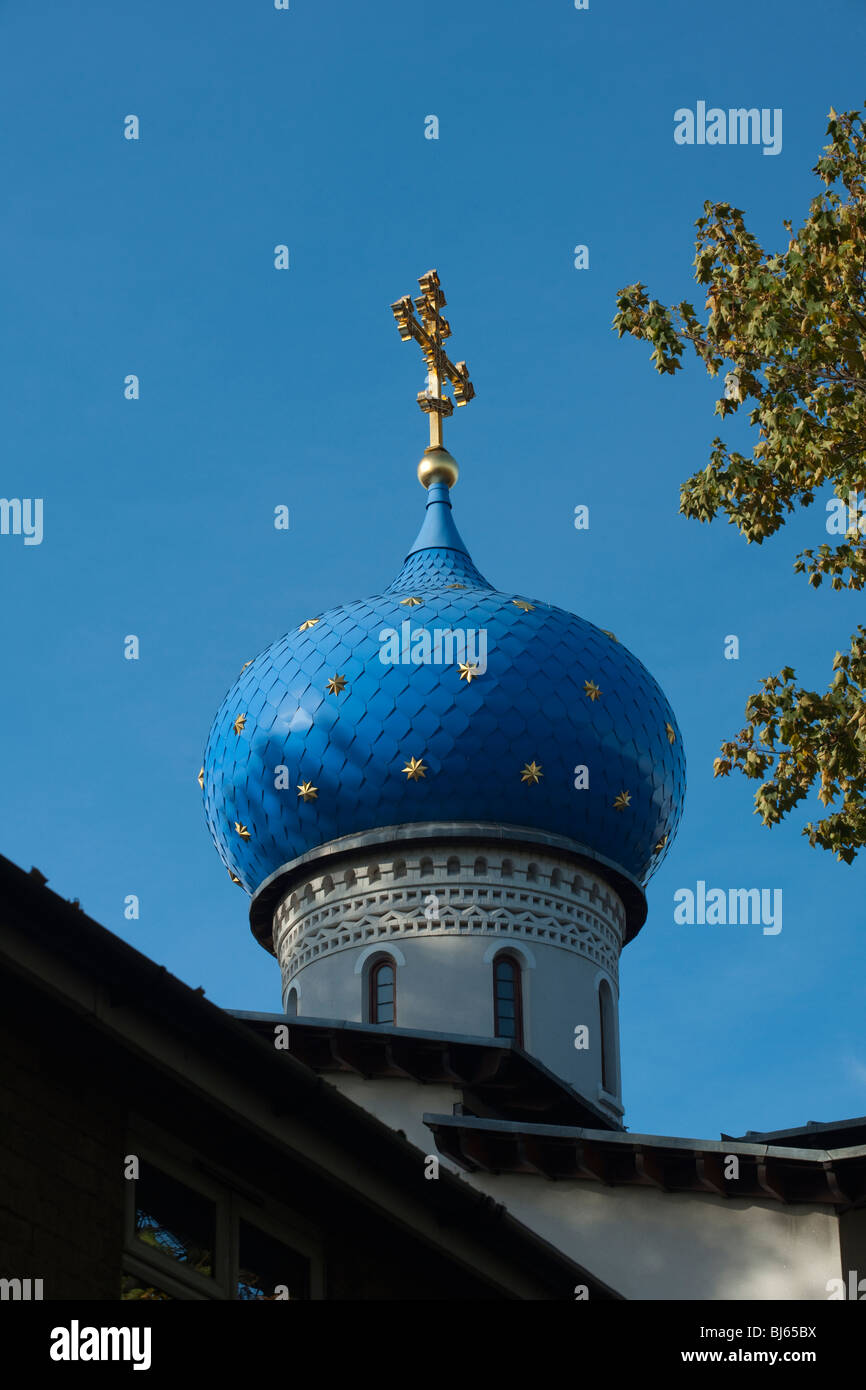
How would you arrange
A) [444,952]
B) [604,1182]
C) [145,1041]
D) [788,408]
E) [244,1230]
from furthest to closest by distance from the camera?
[444,952] < [604,1182] < [788,408] < [244,1230] < [145,1041]

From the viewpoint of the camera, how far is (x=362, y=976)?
2422cm

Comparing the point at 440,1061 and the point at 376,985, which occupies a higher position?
the point at 376,985

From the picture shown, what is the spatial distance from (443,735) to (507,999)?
298 centimetres

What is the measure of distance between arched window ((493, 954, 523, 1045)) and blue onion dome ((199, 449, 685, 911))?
1.55 m

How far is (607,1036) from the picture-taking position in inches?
977

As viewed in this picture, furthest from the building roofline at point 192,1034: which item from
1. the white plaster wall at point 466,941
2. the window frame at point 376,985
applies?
the window frame at point 376,985

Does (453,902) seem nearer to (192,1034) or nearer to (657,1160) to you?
(657,1160)

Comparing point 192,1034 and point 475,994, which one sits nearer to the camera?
point 192,1034

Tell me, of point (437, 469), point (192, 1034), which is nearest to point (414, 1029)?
point (192, 1034)

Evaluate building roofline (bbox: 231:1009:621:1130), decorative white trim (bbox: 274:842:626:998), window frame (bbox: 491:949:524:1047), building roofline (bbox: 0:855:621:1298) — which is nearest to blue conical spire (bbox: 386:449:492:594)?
decorative white trim (bbox: 274:842:626:998)

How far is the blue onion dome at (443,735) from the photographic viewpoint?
79.4ft

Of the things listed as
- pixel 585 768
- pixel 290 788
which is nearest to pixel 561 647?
pixel 585 768
